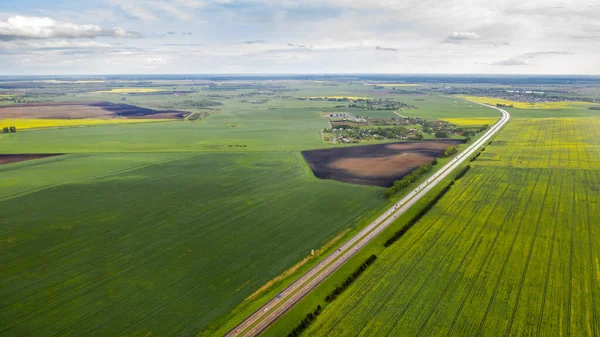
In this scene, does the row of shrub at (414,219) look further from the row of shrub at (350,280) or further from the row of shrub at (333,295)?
the row of shrub at (333,295)

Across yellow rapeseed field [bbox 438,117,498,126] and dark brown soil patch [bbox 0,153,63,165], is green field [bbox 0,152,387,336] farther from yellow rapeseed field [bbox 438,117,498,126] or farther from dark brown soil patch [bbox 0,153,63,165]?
yellow rapeseed field [bbox 438,117,498,126]

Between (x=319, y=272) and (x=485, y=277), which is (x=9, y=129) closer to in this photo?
(x=319, y=272)

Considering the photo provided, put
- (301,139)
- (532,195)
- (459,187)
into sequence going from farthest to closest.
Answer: (301,139)
(459,187)
(532,195)

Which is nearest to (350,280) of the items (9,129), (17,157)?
(17,157)

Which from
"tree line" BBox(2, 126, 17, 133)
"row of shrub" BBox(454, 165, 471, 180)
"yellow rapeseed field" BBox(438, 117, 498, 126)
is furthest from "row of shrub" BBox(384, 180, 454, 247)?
"tree line" BBox(2, 126, 17, 133)

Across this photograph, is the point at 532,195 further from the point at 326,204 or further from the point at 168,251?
the point at 168,251

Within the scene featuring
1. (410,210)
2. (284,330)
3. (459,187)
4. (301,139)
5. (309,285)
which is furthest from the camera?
(301,139)

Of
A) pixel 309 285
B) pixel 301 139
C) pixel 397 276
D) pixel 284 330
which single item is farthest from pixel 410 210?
pixel 301 139
